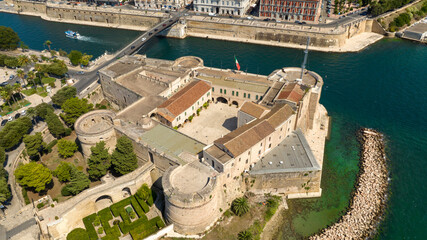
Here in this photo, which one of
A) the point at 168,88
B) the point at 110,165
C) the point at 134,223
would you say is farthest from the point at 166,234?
the point at 168,88

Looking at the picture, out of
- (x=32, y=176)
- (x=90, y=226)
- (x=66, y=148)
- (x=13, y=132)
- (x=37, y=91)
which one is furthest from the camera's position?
(x=37, y=91)

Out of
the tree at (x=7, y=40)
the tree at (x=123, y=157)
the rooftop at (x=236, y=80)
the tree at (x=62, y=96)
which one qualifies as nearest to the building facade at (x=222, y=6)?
the rooftop at (x=236, y=80)

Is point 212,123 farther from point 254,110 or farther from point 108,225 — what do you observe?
point 108,225

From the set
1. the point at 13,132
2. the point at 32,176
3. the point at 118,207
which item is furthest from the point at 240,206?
Answer: the point at 13,132

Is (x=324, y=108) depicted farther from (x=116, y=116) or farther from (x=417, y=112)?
(x=116, y=116)

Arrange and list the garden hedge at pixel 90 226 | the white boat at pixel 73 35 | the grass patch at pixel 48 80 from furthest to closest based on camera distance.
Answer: the white boat at pixel 73 35 < the grass patch at pixel 48 80 < the garden hedge at pixel 90 226

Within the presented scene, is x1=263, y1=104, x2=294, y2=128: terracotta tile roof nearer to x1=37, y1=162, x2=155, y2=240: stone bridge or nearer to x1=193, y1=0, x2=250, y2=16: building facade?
x1=37, y1=162, x2=155, y2=240: stone bridge

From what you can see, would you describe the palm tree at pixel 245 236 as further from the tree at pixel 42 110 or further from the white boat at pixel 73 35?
the white boat at pixel 73 35
